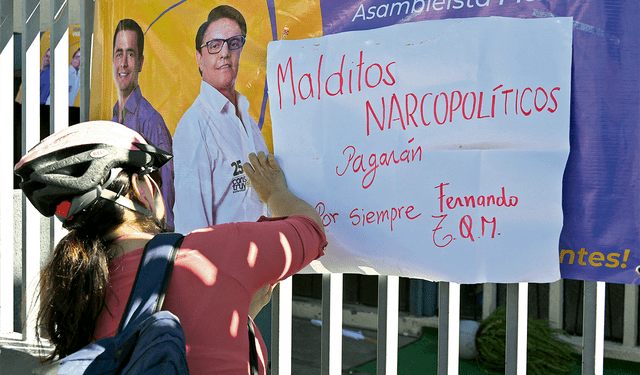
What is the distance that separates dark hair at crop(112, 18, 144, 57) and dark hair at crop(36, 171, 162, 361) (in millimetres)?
1264

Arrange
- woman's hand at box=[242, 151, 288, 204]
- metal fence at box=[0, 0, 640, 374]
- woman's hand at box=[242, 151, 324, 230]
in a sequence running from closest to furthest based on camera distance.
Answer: metal fence at box=[0, 0, 640, 374], woman's hand at box=[242, 151, 324, 230], woman's hand at box=[242, 151, 288, 204]

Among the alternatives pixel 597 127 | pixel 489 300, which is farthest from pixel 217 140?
pixel 489 300

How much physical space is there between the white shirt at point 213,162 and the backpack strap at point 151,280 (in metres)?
0.81

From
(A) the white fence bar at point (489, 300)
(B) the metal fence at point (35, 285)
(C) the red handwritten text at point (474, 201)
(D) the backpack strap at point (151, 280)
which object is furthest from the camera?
(A) the white fence bar at point (489, 300)

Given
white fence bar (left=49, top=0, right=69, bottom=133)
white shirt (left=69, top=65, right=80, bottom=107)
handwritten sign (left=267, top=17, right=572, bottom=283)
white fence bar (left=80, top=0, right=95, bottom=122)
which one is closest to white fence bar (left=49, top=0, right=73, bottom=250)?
white fence bar (left=49, top=0, right=69, bottom=133)

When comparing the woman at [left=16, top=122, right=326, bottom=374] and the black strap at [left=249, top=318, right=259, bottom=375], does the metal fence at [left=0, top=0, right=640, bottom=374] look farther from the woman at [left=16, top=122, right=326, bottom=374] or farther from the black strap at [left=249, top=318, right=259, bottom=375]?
the black strap at [left=249, top=318, right=259, bottom=375]

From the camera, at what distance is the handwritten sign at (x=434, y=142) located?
155 centimetres

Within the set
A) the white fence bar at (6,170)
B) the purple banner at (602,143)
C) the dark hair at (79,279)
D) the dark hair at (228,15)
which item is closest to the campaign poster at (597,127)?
the purple banner at (602,143)

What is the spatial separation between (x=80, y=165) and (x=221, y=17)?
0.98 meters

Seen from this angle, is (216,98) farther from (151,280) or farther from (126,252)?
(151,280)

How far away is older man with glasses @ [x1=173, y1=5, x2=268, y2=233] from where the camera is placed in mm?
2080

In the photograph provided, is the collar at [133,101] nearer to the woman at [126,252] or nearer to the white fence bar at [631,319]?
the woman at [126,252]

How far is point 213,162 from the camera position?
216 centimetres

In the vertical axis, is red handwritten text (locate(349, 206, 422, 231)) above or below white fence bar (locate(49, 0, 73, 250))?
below
